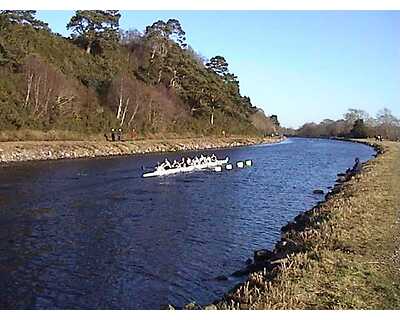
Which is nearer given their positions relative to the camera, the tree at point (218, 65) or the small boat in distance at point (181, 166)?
the small boat in distance at point (181, 166)

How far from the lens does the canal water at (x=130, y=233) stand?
9234mm

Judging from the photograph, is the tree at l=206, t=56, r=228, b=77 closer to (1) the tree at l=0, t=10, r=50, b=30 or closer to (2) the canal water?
(1) the tree at l=0, t=10, r=50, b=30

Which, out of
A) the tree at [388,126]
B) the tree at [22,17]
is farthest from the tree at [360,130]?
the tree at [22,17]

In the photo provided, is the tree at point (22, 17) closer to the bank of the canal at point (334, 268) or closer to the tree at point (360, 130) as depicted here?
the bank of the canal at point (334, 268)

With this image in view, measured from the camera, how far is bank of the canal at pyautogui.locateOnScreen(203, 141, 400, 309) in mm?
6668

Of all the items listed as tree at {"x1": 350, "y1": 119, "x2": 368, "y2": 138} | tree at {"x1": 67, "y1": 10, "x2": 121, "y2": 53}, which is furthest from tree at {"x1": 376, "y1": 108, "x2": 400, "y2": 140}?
tree at {"x1": 67, "y1": 10, "x2": 121, "y2": 53}

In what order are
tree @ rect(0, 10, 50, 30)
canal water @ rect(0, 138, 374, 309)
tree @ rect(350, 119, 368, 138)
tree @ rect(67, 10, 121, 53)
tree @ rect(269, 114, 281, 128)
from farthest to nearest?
tree @ rect(269, 114, 281, 128)
tree @ rect(350, 119, 368, 138)
tree @ rect(67, 10, 121, 53)
tree @ rect(0, 10, 50, 30)
canal water @ rect(0, 138, 374, 309)

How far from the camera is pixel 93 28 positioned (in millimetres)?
59438

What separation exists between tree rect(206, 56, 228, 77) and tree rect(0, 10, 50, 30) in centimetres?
2992

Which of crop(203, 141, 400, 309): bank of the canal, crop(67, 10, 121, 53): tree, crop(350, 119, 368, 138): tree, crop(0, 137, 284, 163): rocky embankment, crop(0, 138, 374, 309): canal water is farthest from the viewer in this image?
crop(350, 119, 368, 138): tree

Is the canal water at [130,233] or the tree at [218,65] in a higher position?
the tree at [218,65]

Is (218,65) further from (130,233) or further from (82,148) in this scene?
(130,233)

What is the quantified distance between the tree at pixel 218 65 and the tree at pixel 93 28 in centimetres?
2076
